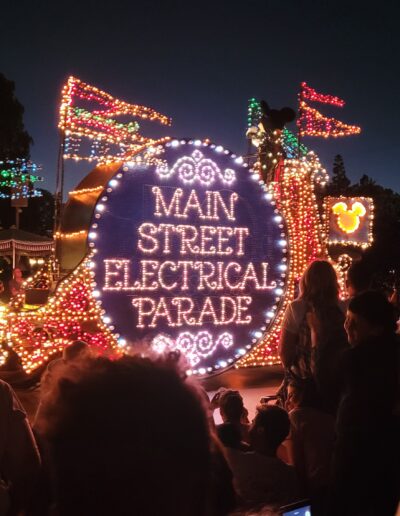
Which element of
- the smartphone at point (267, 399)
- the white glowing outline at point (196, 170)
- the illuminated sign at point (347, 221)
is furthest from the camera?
the illuminated sign at point (347, 221)

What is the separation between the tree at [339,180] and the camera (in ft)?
106

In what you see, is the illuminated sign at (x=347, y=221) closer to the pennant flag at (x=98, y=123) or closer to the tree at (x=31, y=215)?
the pennant flag at (x=98, y=123)

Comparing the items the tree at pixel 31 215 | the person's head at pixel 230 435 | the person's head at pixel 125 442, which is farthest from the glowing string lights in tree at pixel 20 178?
the person's head at pixel 125 442

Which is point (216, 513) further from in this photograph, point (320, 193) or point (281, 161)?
point (320, 193)

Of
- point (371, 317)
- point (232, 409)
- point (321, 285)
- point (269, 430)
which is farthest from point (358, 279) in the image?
point (269, 430)

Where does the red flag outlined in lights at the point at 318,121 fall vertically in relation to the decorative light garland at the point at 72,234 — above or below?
above

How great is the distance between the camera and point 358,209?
8.89 meters

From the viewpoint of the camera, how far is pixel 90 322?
602 centimetres

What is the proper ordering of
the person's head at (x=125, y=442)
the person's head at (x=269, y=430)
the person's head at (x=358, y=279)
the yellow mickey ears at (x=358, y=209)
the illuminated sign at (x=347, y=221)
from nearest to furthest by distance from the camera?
the person's head at (x=125, y=442) < the person's head at (x=269, y=430) < the person's head at (x=358, y=279) < the illuminated sign at (x=347, y=221) < the yellow mickey ears at (x=358, y=209)

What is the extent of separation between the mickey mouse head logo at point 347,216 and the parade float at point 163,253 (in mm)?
993

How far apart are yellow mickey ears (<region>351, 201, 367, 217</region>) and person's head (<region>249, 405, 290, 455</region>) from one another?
18.9 feet

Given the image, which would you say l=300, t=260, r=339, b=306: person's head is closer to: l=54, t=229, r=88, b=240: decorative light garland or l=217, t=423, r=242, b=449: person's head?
l=217, t=423, r=242, b=449: person's head

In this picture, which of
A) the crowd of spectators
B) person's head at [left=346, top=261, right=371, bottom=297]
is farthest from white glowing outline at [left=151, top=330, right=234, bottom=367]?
person's head at [left=346, top=261, right=371, bottom=297]

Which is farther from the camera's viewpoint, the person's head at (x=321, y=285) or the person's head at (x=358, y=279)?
the person's head at (x=358, y=279)
